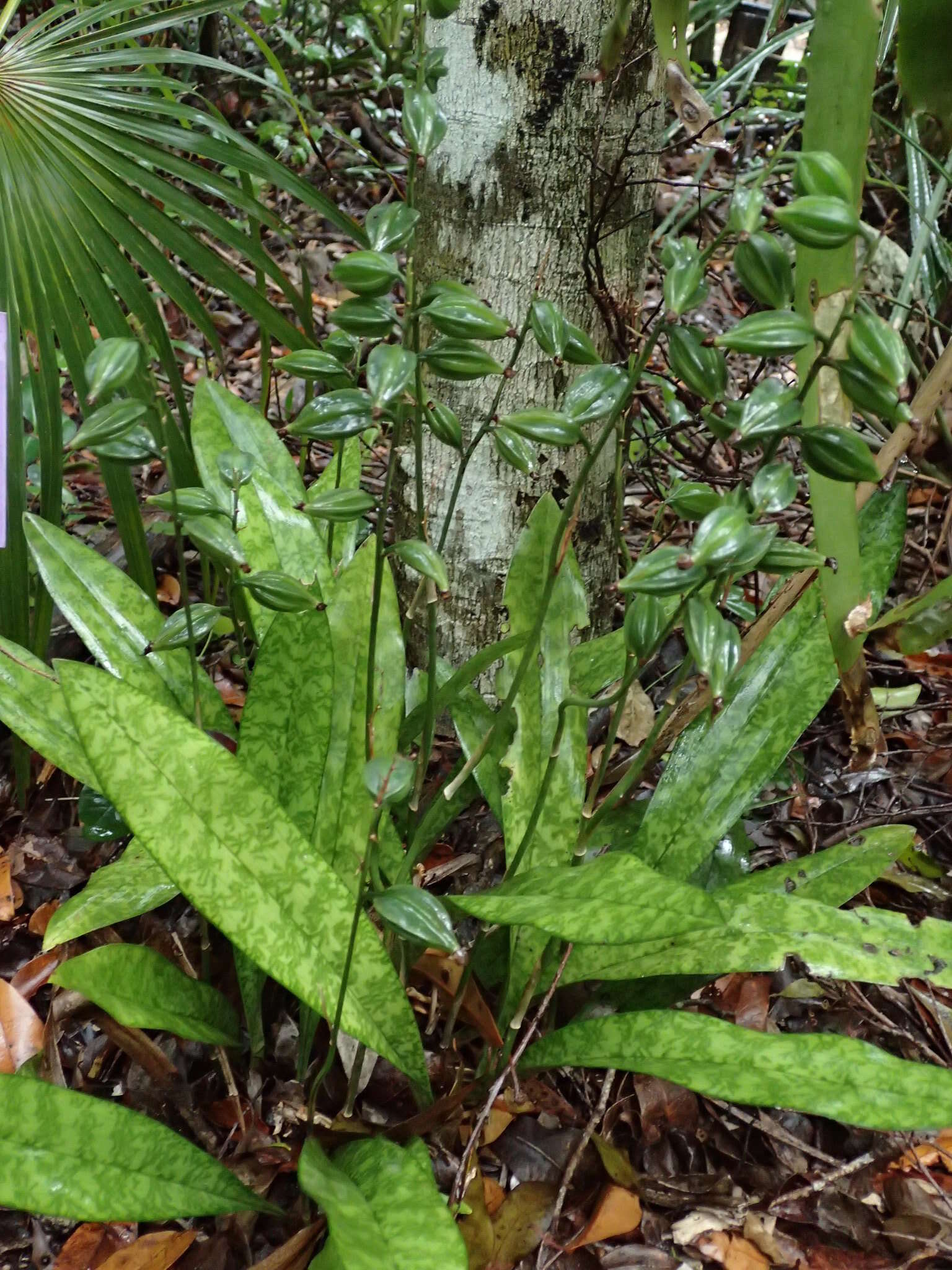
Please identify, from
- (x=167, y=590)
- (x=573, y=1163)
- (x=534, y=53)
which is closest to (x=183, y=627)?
(x=573, y=1163)

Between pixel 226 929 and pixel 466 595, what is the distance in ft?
1.88

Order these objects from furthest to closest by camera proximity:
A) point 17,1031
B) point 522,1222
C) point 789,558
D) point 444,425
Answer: point 17,1031 < point 522,1222 < point 444,425 < point 789,558

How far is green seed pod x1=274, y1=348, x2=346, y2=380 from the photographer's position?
66cm

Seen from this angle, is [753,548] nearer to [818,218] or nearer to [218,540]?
[818,218]

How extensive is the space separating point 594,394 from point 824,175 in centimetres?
20

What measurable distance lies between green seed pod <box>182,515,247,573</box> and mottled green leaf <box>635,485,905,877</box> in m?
0.43

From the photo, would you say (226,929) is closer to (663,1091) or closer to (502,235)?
(663,1091)

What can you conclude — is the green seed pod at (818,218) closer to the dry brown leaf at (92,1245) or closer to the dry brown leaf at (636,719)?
the dry brown leaf at (636,719)

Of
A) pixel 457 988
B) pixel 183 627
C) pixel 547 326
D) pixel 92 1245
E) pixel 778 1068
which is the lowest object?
pixel 92 1245

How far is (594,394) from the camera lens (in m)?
0.67

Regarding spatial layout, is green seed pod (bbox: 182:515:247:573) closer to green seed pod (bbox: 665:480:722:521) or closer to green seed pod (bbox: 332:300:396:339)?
green seed pod (bbox: 332:300:396:339)

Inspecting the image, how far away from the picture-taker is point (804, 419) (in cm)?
72

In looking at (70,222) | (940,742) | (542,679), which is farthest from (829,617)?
(70,222)

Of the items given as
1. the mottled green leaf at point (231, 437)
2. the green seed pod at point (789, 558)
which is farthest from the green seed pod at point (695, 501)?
the mottled green leaf at point (231, 437)
